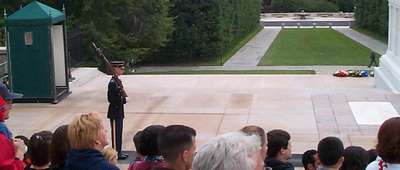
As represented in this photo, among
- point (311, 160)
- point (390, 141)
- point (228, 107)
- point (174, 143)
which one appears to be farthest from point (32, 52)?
point (390, 141)

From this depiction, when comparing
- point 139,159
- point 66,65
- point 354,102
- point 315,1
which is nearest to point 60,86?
point 66,65

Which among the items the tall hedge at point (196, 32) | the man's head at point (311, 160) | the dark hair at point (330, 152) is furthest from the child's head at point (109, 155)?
the tall hedge at point (196, 32)

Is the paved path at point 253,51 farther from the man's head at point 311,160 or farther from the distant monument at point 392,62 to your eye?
the man's head at point 311,160

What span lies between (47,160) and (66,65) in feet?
34.8

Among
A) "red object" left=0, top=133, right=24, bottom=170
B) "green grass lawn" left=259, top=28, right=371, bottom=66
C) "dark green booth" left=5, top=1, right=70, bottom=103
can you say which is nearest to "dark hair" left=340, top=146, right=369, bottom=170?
"red object" left=0, top=133, right=24, bottom=170

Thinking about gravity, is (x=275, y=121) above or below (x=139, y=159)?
below

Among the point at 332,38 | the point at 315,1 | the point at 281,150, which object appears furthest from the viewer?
the point at 315,1

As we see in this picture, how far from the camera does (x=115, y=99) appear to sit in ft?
33.1

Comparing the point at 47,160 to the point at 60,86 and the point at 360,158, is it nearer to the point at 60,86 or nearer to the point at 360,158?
the point at 360,158

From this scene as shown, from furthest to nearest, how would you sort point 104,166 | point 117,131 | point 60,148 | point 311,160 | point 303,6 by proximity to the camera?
point 303,6 < point 117,131 < point 311,160 < point 60,148 < point 104,166

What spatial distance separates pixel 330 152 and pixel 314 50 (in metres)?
36.5

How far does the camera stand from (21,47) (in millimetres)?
14250

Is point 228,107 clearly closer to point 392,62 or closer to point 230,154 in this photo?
point 392,62

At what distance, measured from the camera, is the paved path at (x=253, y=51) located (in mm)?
36594
